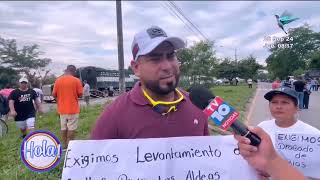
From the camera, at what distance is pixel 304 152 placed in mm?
2775

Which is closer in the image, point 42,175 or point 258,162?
point 258,162

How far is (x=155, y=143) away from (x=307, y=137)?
4.52 feet

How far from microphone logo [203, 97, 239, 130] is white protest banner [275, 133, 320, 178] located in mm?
1345

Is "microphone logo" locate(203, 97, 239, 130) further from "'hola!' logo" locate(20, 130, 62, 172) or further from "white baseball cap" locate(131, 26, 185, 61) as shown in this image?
"'hola!' logo" locate(20, 130, 62, 172)

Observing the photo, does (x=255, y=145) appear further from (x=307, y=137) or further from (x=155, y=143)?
(x=307, y=137)

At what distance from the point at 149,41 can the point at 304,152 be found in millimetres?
1495

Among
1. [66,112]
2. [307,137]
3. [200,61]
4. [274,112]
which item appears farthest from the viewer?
[200,61]

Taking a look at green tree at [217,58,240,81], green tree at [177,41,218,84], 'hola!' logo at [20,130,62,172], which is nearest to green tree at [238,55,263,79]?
green tree at [217,58,240,81]

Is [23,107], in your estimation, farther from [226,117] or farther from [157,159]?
[226,117]

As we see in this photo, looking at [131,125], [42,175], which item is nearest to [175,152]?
[131,125]

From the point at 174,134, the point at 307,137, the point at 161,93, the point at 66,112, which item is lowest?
the point at 66,112

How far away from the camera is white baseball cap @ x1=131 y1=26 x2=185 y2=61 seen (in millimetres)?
2164

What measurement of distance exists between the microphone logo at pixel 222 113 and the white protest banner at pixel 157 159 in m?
0.40

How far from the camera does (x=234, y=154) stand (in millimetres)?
2059
